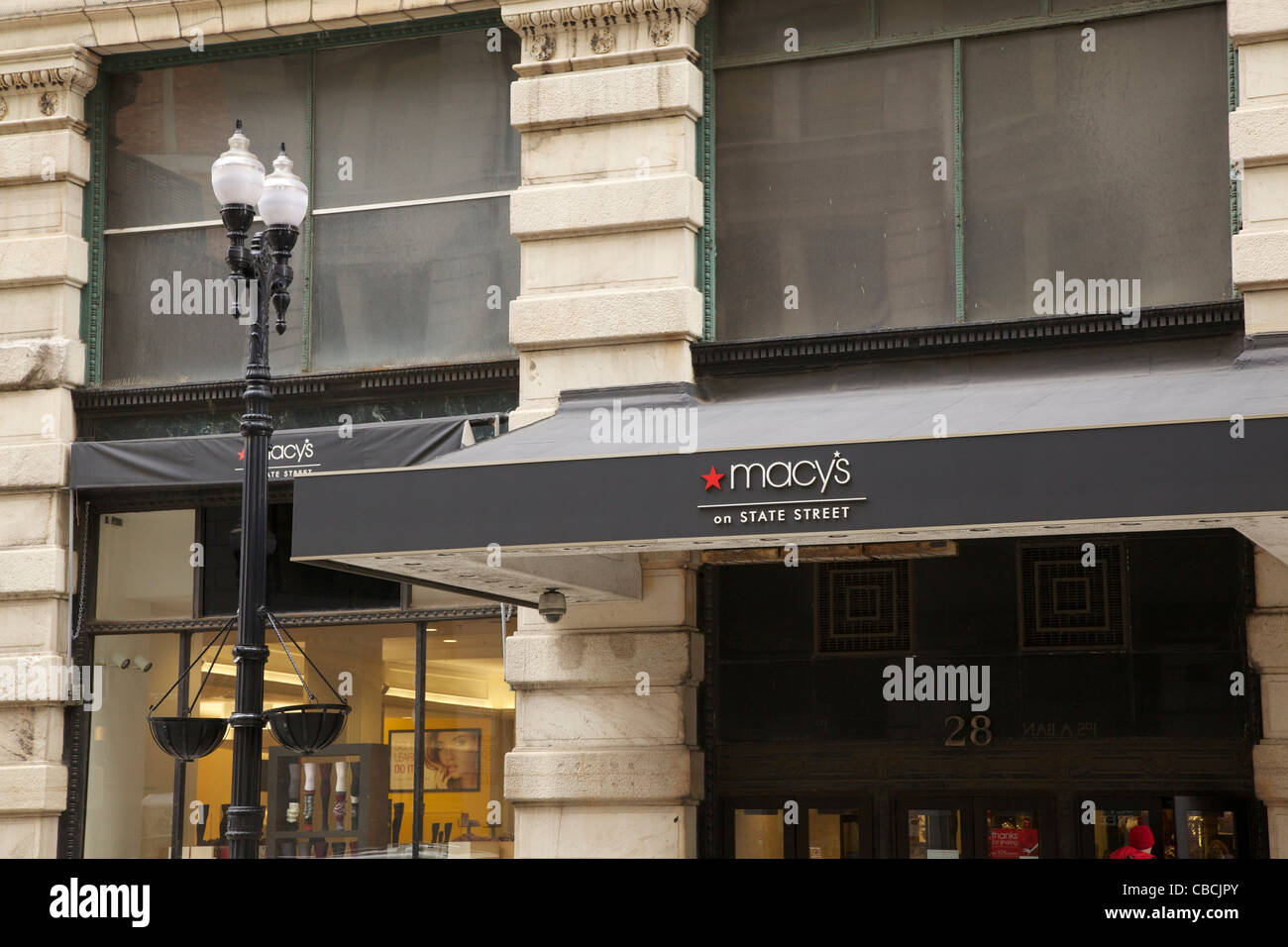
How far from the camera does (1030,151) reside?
12.4 meters

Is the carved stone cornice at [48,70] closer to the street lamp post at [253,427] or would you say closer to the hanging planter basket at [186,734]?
the street lamp post at [253,427]

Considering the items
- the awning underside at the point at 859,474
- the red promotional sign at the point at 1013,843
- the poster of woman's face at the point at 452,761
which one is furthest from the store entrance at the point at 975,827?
the poster of woman's face at the point at 452,761

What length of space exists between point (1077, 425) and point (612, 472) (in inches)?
113

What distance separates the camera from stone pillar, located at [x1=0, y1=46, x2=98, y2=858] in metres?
13.8

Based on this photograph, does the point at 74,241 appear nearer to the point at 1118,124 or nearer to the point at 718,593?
the point at 718,593

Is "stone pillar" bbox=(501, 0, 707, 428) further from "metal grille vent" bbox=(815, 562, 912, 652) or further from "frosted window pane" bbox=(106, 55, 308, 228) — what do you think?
"frosted window pane" bbox=(106, 55, 308, 228)

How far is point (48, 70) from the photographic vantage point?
1452 centimetres

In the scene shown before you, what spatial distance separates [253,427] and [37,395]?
4.78m

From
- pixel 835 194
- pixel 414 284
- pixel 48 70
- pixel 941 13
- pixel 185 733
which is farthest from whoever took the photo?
pixel 48 70

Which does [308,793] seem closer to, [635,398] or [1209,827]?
[635,398]

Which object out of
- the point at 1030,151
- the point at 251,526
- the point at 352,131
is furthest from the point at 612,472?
the point at 352,131

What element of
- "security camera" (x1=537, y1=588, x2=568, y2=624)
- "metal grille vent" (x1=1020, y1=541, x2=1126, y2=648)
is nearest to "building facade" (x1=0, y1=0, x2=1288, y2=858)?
"metal grille vent" (x1=1020, y1=541, x2=1126, y2=648)

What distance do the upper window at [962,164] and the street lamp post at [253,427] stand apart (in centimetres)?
389

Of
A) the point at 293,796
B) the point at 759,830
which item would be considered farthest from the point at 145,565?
the point at 759,830
